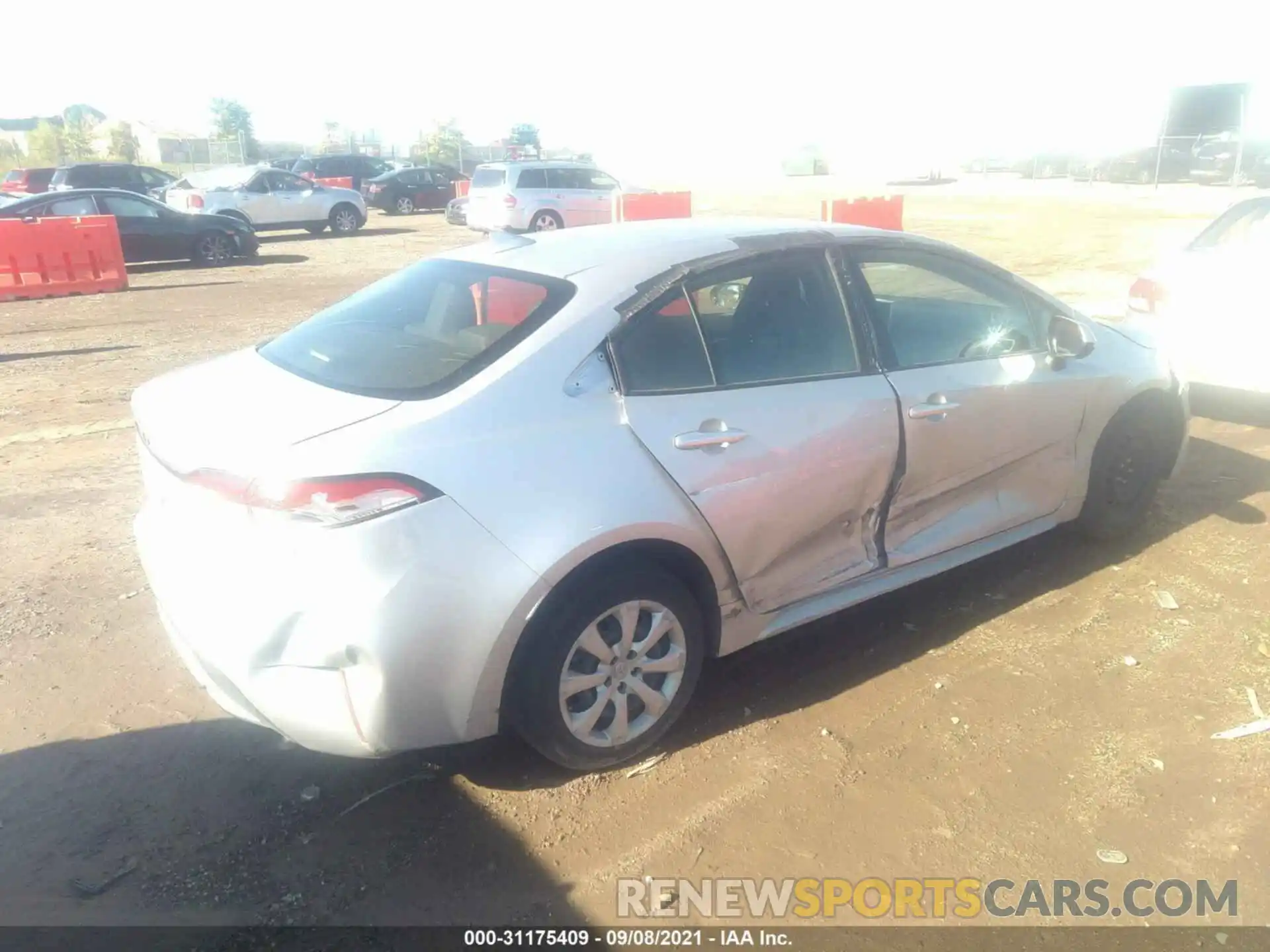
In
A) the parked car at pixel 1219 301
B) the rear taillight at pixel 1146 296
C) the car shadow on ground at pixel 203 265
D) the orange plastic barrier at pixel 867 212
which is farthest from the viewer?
the car shadow on ground at pixel 203 265

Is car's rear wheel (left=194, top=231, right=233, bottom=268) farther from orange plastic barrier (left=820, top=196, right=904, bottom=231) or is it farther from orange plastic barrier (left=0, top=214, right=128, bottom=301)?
orange plastic barrier (left=820, top=196, right=904, bottom=231)

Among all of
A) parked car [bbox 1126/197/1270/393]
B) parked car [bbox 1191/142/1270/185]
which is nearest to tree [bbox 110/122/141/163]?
parked car [bbox 1191/142/1270/185]

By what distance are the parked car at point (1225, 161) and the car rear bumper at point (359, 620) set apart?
113 feet

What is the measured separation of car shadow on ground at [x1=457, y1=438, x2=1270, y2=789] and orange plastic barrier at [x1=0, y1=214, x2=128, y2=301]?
13.2 m

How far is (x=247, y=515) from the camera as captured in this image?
261cm

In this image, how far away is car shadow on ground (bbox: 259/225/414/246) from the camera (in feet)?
72.0

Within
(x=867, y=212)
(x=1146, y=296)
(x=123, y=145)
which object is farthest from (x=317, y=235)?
(x=123, y=145)

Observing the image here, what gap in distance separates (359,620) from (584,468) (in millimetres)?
752

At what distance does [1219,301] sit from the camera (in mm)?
6180

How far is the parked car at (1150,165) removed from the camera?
1268 inches

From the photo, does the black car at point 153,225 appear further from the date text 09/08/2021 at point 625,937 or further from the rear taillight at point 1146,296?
the date text 09/08/2021 at point 625,937

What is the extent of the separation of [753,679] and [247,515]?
6.42ft

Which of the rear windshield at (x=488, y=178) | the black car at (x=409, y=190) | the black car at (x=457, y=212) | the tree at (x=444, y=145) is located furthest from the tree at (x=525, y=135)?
the rear windshield at (x=488, y=178)

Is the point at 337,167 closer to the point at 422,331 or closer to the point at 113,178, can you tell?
the point at 113,178
